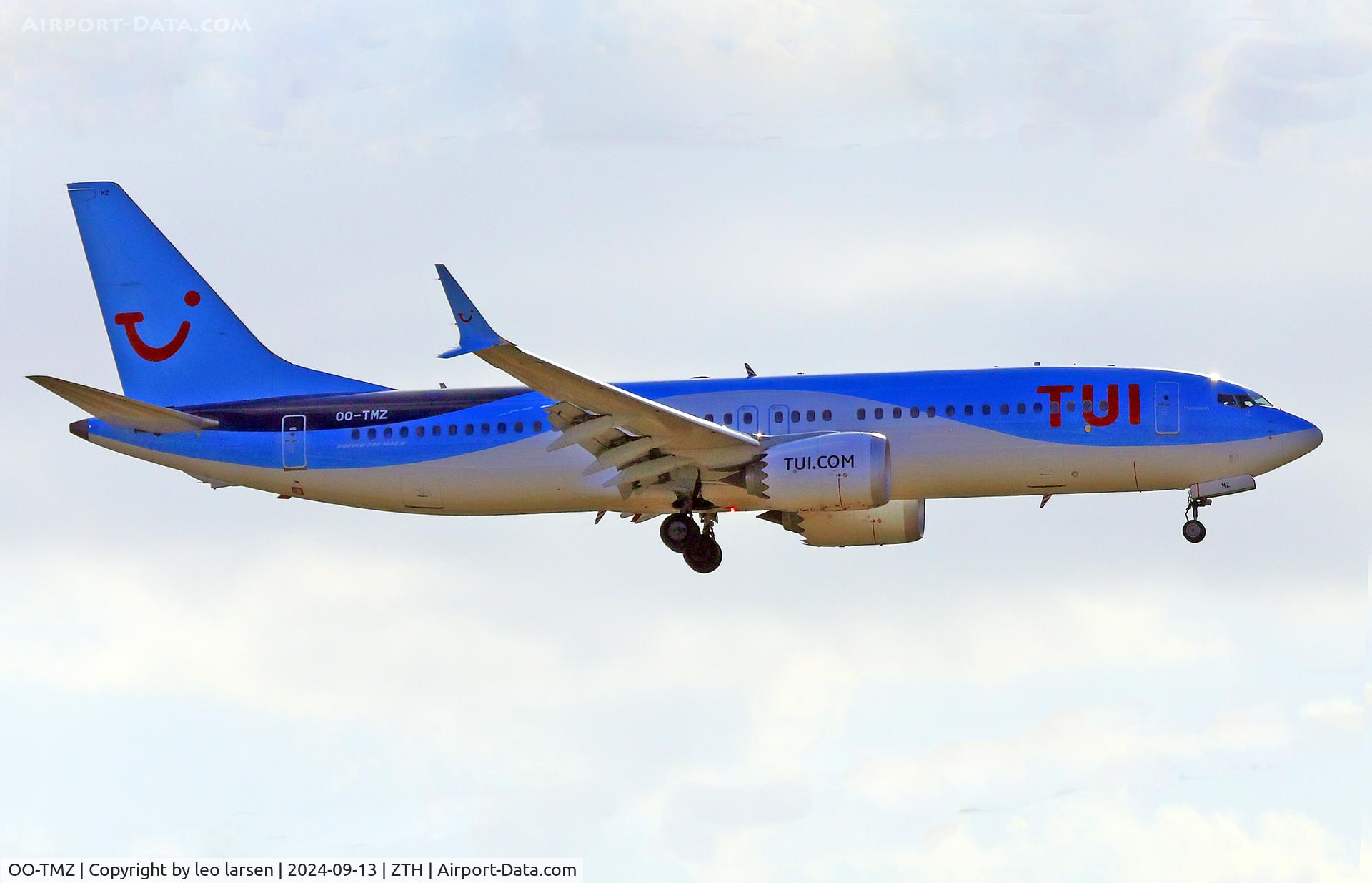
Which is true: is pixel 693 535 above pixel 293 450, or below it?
below

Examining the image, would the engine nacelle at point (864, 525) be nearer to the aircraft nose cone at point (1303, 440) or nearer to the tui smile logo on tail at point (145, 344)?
the aircraft nose cone at point (1303, 440)

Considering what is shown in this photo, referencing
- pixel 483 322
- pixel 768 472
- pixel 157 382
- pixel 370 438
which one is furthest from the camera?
pixel 157 382

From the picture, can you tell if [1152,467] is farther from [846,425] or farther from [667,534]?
[667,534]

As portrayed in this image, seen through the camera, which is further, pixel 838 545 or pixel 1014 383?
pixel 838 545

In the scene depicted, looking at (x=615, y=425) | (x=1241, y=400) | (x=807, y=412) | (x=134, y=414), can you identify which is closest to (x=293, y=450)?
(x=134, y=414)

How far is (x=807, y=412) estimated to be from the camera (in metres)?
39.7

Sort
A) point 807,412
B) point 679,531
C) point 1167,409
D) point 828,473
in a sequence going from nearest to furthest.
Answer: point 828,473
point 1167,409
point 807,412
point 679,531

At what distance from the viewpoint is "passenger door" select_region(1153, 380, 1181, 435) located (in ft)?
127

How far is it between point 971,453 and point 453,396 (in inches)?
449

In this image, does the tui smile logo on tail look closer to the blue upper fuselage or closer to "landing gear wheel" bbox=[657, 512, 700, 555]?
the blue upper fuselage

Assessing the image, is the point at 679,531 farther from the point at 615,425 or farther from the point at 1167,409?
the point at 1167,409

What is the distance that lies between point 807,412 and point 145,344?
16236 mm

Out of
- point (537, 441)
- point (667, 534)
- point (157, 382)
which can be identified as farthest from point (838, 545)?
point (157, 382)

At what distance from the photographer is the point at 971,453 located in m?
38.6
